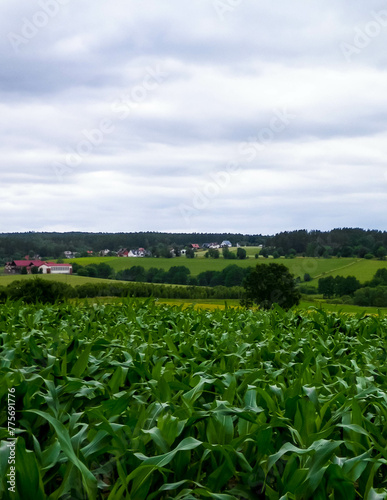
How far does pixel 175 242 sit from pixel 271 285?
13.8 meters

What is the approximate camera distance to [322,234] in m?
35.8

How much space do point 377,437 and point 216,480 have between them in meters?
0.59

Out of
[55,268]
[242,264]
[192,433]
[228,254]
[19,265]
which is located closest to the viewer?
[192,433]

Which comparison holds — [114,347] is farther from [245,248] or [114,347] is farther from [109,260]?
[245,248]

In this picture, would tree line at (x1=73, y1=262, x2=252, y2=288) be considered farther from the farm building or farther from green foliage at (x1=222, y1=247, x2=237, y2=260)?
green foliage at (x1=222, y1=247, x2=237, y2=260)

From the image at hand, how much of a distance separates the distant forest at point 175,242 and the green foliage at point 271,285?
10.9ft

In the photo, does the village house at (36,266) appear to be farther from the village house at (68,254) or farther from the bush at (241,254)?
the bush at (241,254)

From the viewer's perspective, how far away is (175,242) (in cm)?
2906

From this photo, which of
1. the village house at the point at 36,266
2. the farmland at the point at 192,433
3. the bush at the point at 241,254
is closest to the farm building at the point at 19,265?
the village house at the point at 36,266

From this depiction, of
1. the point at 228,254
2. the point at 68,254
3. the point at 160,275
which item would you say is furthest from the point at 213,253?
the point at 68,254

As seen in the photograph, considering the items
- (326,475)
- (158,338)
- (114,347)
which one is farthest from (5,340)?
(326,475)

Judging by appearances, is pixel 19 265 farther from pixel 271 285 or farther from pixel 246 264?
pixel 246 264

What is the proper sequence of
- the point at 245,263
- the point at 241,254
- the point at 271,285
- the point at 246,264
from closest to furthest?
the point at 271,285, the point at 246,264, the point at 245,263, the point at 241,254

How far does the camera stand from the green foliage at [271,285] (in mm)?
39469
